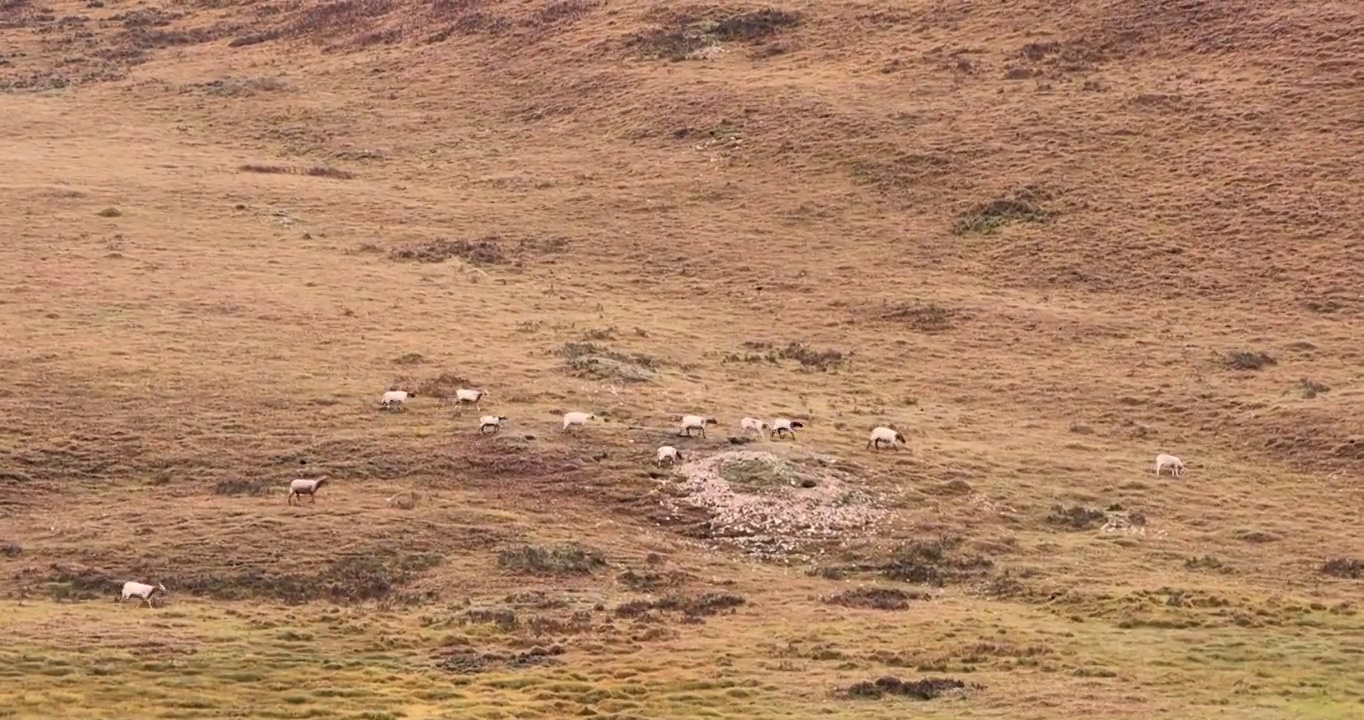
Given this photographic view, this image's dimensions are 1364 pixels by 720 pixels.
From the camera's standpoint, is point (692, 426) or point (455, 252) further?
point (455, 252)

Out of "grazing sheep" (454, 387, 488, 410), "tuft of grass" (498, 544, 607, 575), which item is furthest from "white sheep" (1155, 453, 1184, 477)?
"grazing sheep" (454, 387, 488, 410)

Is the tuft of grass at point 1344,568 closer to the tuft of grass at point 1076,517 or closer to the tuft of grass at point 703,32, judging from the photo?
the tuft of grass at point 1076,517

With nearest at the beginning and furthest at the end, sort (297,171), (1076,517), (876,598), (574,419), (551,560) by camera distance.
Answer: (876,598), (551,560), (1076,517), (574,419), (297,171)

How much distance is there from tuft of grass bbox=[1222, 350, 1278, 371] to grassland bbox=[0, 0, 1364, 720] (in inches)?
8.3

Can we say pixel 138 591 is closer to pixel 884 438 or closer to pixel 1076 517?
pixel 884 438

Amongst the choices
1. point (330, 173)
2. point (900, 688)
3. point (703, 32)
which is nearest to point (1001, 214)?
point (703, 32)

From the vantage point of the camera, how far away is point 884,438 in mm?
42781

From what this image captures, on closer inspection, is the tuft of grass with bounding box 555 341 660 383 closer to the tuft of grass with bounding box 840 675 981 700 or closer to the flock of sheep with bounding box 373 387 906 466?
the flock of sheep with bounding box 373 387 906 466

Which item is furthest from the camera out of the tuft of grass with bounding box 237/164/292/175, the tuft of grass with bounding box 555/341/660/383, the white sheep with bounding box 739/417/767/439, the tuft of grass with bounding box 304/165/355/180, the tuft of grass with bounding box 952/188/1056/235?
the tuft of grass with bounding box 304/165/355/180

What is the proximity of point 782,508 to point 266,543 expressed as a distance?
10939 mm

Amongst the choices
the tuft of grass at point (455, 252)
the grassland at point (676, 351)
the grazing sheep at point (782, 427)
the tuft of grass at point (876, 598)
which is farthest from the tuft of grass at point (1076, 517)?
the tuft of grass at point (455, 252)

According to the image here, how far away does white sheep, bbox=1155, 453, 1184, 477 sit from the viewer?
141 feet

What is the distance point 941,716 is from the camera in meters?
27.8

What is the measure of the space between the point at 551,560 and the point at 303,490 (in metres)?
5.90
